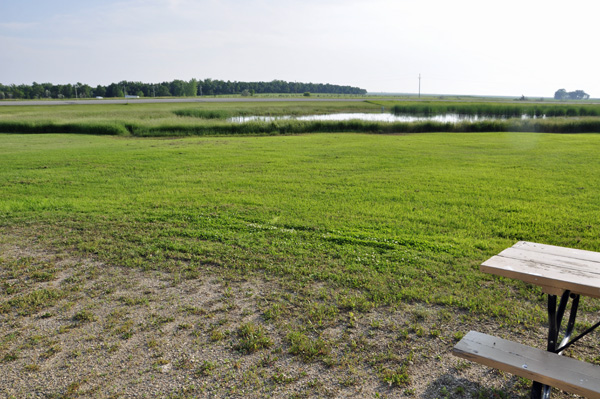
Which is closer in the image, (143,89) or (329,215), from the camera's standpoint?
(329,215)

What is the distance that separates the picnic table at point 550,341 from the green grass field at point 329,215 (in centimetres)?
110

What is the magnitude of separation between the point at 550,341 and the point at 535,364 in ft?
1.64

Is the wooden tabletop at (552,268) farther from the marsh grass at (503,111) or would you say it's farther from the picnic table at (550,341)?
the marsh grass at (503,111)

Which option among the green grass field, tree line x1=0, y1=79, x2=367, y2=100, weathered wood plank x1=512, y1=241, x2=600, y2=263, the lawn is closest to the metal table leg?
weathered wood plank x1=512, y1=241, x2=600, y2=263

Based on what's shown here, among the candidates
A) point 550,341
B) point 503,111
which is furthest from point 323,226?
point 503,111

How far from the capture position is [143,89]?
112625 millimetres

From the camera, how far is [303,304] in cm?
426

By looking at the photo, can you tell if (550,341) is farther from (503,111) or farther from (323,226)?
(503,111)

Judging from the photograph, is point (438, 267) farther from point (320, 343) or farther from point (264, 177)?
point (264, 177)

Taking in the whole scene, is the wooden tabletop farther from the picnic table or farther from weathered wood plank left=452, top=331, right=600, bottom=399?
weathered wood plank left=452, top=331, right=600, bottom=399

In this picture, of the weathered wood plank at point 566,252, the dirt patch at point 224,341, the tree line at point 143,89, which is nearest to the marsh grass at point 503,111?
the weathered wood plank at point 566,252

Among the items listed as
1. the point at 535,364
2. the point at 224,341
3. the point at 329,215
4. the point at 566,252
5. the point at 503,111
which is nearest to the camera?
the point at 535,364

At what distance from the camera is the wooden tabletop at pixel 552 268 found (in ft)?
8.89

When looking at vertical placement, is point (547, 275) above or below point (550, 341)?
above
